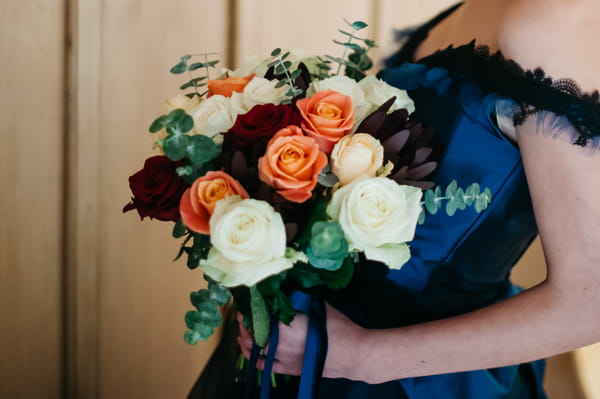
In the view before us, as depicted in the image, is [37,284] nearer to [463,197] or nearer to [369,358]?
[369,358]

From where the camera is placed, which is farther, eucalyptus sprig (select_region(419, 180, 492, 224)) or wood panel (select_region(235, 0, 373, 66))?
wood panel (select_region(235, 0, 373, 66))

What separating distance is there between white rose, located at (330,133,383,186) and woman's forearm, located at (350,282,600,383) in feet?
0.92

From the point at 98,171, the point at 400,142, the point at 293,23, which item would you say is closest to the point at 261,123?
the point at 400,142

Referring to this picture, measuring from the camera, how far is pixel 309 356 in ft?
2.31

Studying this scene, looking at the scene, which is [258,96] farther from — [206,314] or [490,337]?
[490,337]

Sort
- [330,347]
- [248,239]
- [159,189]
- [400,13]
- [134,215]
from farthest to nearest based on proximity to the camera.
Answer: [400,13] → [134,215] → [330,347] → [159,189] → [248,239]

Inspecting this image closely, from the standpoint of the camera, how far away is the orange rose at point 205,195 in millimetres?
571

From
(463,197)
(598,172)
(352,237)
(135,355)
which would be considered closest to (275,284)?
(352,237)

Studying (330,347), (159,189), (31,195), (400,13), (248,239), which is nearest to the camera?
(248,239)

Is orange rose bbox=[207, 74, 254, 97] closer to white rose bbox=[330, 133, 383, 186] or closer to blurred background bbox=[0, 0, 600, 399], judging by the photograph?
white rose bbox=[330, 133, 383, 186]

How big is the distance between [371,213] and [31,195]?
931 millimetres

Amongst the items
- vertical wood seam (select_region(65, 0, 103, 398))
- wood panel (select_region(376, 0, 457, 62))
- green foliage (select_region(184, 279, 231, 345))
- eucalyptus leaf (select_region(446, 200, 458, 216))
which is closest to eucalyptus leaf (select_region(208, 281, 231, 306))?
green foliage (select_region(184, 279, 231, 345))

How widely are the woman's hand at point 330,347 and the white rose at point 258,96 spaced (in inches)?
12.5

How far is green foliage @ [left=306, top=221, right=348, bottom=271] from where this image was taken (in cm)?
56
